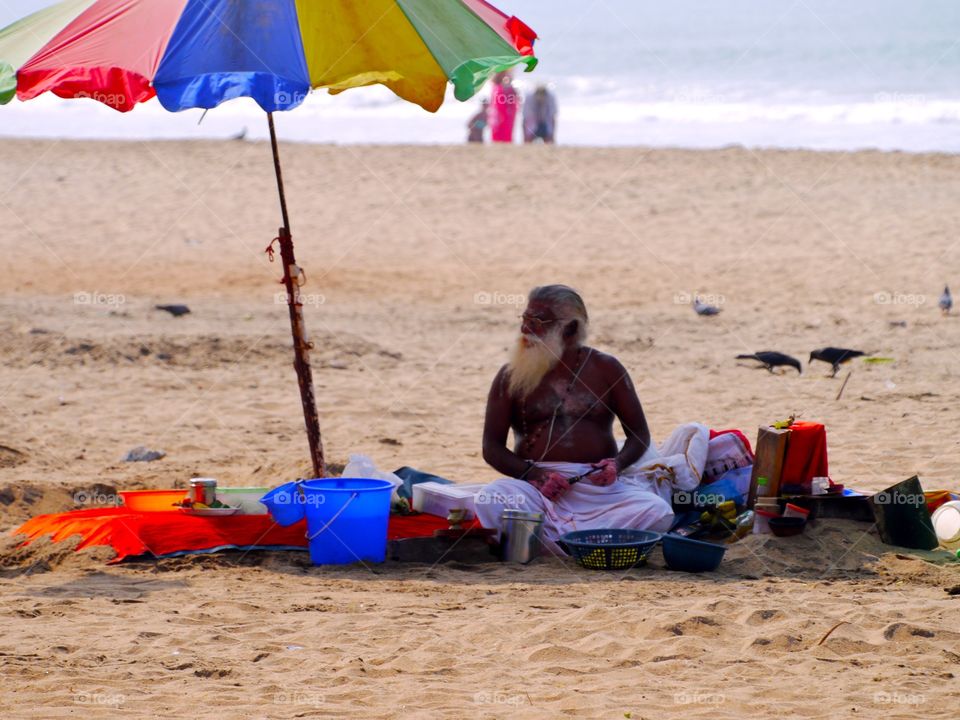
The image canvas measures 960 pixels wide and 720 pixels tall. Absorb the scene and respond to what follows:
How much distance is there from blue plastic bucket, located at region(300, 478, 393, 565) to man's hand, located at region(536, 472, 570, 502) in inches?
27.8

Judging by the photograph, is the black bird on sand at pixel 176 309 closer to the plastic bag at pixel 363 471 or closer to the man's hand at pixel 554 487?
the plastic bag at pixel 363 471

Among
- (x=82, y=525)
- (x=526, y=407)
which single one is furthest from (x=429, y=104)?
(x=82, y=525)

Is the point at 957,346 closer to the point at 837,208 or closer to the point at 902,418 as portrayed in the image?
the point at 902,418

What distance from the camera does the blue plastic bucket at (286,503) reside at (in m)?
5.28

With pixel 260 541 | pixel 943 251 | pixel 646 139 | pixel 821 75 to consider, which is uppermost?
pixel 821 75

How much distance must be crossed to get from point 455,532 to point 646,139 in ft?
72.6

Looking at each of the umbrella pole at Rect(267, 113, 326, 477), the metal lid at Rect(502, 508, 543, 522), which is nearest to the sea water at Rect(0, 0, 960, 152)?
the umbrella pole at Rect(267, 113, 326, 477)

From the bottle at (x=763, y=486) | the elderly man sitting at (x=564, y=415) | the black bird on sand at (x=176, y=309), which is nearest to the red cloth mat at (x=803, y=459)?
the bottle at (x=763, y=486)

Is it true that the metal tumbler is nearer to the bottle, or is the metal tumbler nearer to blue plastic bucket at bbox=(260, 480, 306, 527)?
blue plastic bucket at bbox=(260, 480, 306, 527)

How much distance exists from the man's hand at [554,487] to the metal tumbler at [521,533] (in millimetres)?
160

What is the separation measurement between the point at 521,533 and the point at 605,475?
48 centimetres

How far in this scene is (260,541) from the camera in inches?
212

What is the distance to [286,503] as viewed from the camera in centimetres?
529

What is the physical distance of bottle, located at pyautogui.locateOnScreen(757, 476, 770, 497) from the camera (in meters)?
5.42
